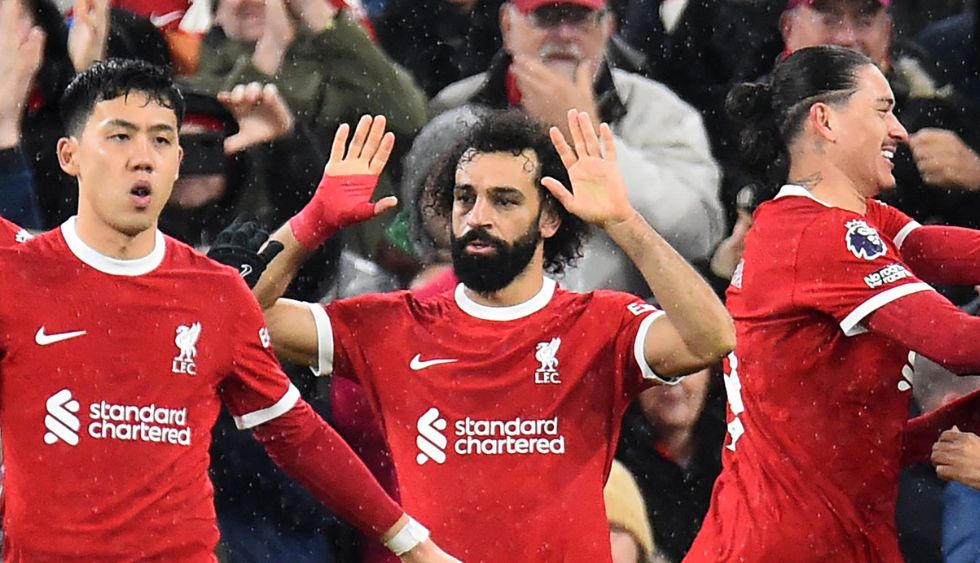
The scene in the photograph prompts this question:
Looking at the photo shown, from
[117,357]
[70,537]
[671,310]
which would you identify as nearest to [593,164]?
[671,310]

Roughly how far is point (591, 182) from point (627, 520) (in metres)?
1.63

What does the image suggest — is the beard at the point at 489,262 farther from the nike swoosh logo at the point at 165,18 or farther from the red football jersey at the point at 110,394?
the nike swoosh logo at the point at 165,18

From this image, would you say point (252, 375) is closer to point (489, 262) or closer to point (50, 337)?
point (50, 337)

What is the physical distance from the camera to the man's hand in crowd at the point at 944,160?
614 cm

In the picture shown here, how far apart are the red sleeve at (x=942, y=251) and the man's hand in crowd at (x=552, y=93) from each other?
120 cm

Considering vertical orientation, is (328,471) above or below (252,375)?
below

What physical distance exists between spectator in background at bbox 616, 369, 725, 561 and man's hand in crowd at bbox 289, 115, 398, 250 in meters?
1.51

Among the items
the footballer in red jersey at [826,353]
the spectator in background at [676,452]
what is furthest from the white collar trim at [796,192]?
the spectator in background at [676,452]

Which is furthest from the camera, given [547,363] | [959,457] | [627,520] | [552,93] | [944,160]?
[944,160]

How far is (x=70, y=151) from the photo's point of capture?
4289mm

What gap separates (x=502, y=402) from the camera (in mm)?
4551

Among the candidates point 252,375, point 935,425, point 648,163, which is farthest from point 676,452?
point 252,375

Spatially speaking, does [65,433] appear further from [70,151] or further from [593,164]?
[593,164]

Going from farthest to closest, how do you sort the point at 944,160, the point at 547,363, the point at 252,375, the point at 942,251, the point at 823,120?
the point at 944,160 < the point at 942,251 < the point at 823,120 < the point at 547,363 < the point at 252,375
